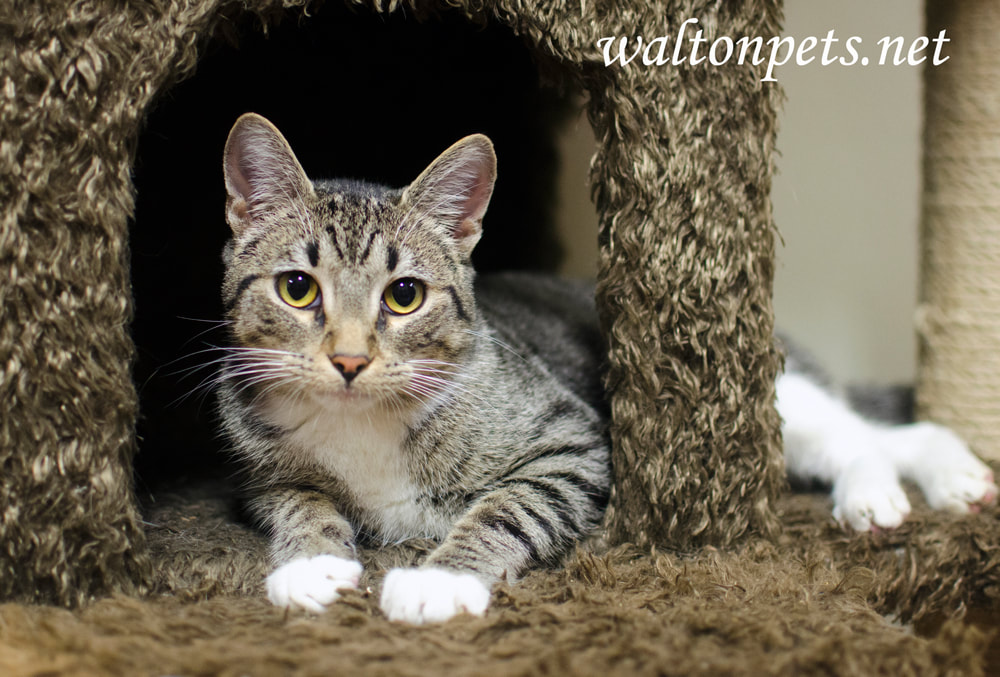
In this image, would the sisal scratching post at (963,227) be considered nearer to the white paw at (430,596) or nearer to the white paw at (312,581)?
the white paw at (430,596)

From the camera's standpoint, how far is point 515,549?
1420 mm

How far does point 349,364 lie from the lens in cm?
134

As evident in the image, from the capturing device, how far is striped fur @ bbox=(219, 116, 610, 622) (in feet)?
4.64

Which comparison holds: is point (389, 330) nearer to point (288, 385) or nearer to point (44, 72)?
point (288, 385)

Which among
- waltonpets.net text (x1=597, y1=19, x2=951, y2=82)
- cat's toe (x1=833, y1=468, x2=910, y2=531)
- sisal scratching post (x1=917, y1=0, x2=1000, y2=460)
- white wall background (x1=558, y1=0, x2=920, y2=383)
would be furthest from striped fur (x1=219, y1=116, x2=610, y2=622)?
white wall background (x1=558, y1=0, x2=920, y2=383)

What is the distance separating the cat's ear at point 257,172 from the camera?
4.75ft

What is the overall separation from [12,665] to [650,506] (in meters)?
1.10

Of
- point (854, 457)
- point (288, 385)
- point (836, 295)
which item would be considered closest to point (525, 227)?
point (836, 295)

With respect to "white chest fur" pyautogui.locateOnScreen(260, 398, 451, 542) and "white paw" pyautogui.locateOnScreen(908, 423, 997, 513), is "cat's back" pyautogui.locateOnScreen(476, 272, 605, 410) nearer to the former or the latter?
"white chest fur" pyautogui.locateOnScreen(260, 398, 451, 542)

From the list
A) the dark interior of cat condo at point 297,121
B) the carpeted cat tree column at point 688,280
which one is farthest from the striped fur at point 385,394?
the dark interior of cat condo at point 297,121

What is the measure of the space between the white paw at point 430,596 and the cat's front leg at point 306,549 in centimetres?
11

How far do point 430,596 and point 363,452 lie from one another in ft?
1.28

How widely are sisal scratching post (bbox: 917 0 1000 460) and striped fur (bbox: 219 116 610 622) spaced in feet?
3.85

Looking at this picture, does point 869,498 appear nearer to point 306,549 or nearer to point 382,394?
point 382,394
